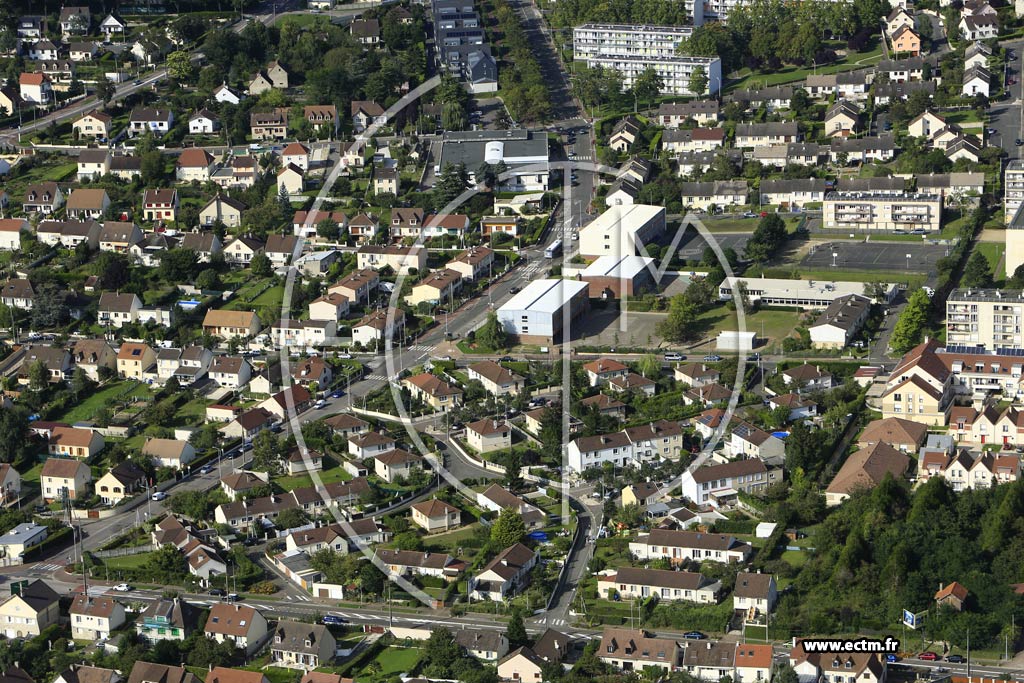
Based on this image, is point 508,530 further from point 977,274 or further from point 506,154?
point 506,154

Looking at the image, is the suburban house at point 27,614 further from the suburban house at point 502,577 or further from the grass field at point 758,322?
the grass field at point 758,322

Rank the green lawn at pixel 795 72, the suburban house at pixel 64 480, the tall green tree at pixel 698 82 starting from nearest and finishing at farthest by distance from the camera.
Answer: the suburban house at pixel 64 480
the tall green tree at pixel 698 82
the green lawn at pixel 795 72

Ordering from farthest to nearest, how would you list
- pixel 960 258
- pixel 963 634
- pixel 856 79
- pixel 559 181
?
pixel 856 79 → pixel 559 181 → pixel 960 258 → pixel 963 634

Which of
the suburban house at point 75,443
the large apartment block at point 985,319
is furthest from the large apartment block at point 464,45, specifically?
the suburban house at point 75,443

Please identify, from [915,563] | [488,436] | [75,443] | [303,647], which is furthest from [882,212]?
[303,647]

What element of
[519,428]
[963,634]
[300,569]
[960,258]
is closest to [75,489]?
[300,569]

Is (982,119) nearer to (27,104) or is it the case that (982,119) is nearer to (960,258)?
(960,258)
